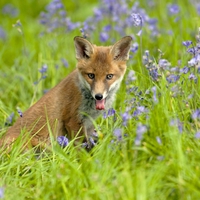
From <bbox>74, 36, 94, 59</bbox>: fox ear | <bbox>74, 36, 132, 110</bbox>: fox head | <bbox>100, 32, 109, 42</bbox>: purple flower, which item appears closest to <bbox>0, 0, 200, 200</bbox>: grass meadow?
<bbox>74, 36, 132, 110</bbox>: fox head

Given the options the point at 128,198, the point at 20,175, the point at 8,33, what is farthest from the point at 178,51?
the point at 8,33

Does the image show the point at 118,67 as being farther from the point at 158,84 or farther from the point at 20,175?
the point at 20,175

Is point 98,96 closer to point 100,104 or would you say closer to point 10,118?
point 100,104

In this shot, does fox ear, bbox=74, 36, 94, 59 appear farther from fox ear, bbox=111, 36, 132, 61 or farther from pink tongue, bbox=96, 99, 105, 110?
pink tongue, bbox=96, 99, 105, 110

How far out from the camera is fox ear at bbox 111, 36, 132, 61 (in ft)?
17.9

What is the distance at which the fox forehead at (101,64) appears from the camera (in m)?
5.36

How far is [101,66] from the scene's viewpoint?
5.38 m

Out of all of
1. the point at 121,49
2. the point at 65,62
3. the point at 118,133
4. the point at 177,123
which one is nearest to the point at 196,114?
the point at 177,123

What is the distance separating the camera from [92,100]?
5.41m

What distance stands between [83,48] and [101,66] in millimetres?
351

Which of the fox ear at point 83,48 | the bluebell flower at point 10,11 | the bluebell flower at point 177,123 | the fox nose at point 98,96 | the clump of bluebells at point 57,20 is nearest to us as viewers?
the bluebell flower at point 177,123

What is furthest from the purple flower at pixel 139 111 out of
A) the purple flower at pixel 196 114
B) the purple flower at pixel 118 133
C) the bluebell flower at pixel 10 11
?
the bluebell flower at pixel 10 11

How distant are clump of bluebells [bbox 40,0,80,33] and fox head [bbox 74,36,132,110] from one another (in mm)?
1770

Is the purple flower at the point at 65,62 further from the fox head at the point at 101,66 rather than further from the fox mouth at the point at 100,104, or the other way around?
the fox mouth at the point at 100,104
